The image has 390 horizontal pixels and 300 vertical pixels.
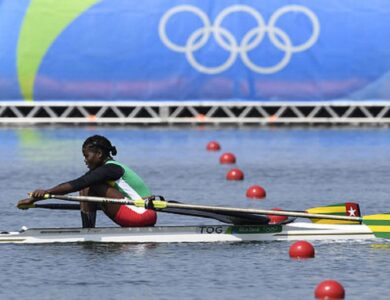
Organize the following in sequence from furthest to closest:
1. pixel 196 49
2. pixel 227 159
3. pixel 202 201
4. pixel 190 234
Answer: pixel 196 49 → pixel 227 159 → pixel 202 201 → pixel 190 234

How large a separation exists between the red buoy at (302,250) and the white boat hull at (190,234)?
4.47 ft

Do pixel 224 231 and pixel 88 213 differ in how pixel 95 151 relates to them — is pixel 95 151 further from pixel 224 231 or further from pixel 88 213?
pixel 224 231

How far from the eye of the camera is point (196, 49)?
43.4 m

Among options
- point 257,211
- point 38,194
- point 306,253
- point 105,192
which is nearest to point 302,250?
point 306,253

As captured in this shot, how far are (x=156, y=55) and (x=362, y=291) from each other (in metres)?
29.5

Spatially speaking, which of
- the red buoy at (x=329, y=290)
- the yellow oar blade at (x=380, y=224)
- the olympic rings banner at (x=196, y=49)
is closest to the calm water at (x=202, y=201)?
the red buoy at (x=329, y=290)

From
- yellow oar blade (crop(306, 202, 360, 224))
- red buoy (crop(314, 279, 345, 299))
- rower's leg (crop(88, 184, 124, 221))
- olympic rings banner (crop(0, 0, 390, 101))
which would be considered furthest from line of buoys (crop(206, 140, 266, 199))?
red buoy (crop(314, 279, 345, 299))

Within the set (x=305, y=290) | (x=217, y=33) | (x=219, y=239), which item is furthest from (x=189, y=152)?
(x=305, y=290)

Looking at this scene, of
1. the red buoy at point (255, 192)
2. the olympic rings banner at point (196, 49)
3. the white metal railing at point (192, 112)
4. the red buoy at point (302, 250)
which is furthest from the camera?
the white metal railing at point (192, 112)

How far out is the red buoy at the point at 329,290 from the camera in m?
14.1

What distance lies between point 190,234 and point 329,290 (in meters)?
4.57

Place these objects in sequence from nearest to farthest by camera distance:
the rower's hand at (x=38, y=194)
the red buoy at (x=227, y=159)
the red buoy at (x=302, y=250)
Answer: the red buoy at (x=302, y=250), the rower's hand at (x=38, y=194), the red buoy at (x=227, y=159)

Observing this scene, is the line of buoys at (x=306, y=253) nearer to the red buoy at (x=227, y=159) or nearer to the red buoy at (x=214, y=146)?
the red buoy at (x=227, y=159)

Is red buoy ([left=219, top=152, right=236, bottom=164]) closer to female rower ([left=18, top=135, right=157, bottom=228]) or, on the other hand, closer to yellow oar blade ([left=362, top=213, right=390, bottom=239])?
female rower ([left=18, top=135, right=157, bottom=228])
